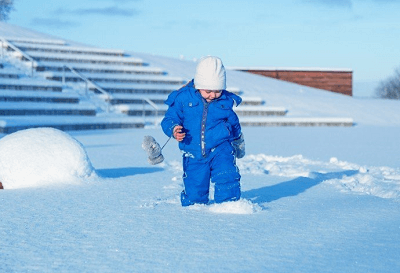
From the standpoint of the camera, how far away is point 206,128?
460 cm

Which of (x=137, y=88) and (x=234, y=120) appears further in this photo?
(x=137, y=88)

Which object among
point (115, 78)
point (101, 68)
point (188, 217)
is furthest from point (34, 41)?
point (188, 217)

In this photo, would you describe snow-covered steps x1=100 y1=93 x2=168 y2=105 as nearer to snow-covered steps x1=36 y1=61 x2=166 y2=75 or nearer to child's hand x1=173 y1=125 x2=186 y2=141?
snow-covered steps x1=36 y1=61 x2=166 y2=75

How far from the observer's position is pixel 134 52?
78.4 ft

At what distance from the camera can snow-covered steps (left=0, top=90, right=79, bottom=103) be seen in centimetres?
1522

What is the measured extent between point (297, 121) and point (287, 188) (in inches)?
492

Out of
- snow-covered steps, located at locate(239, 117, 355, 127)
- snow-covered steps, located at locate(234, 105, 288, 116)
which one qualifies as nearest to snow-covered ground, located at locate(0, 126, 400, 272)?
snow-covered steps, located at locate(239, 117, 355, 127)

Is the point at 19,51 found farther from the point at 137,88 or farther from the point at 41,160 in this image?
the point at 41,160

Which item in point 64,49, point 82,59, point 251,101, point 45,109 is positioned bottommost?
point 45,109

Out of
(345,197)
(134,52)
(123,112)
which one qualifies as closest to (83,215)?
(345,197)

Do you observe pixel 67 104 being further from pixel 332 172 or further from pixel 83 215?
pixel 83 215

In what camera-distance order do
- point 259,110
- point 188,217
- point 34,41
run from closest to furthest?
point 188,217 < point 259,110 < point 34,41

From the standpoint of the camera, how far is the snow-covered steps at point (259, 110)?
18.6 meters

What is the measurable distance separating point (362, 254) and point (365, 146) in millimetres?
8398
